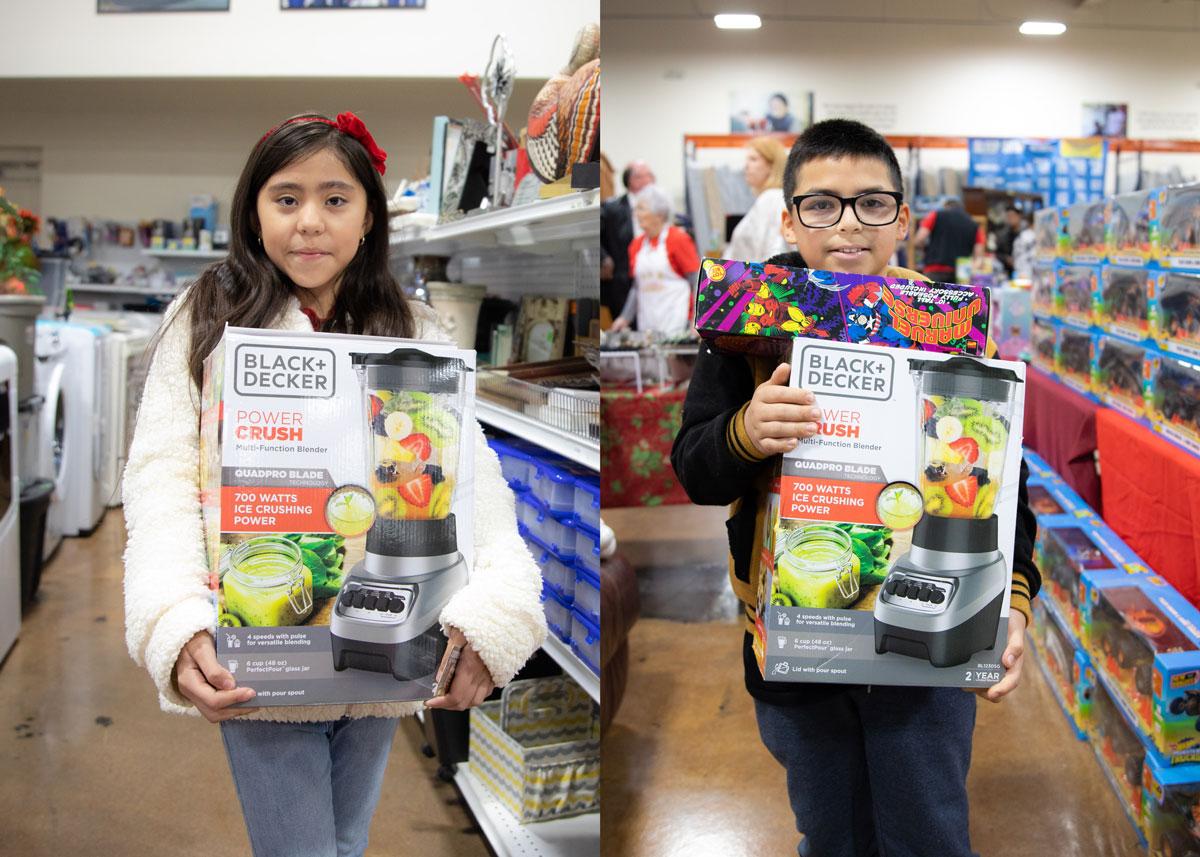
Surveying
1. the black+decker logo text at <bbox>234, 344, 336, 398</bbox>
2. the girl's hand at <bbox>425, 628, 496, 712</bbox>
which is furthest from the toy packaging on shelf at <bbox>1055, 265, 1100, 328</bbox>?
the black+decker logo text at <bbox>234, 344, 336, 398</bbox>

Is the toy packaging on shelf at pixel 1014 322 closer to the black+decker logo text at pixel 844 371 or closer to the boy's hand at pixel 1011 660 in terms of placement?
the boy's hand at pixel 1011 660

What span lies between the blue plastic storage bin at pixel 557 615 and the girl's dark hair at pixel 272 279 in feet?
2.75

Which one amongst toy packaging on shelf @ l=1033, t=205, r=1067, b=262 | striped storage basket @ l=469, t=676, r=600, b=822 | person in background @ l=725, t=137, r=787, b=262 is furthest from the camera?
person in background @ l=725, t=137, r=787, b=262

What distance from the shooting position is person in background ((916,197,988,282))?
7.08m

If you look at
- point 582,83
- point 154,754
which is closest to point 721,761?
point 154,754

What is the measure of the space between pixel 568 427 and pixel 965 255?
6.08 metres

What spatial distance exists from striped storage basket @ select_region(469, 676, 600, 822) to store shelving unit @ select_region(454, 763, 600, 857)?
0.06 ft

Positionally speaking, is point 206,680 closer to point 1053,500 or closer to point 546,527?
A: point 546,527

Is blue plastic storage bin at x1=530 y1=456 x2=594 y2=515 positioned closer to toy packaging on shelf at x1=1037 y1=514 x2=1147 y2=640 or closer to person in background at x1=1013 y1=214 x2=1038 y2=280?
toy packaging on shelf at x1=1037 y1=514 x2=1147 y2=640

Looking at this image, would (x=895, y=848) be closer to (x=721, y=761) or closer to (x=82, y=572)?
(x=721, y=761)

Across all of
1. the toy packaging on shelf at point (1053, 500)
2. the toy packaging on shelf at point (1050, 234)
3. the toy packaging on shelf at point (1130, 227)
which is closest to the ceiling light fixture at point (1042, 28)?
the toy packaging on shelf at point (1050, 234)

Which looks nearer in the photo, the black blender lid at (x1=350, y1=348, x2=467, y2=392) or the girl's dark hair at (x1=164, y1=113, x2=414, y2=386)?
the black blender lid at (x1=350, y1=348, x2=467, y2=392)

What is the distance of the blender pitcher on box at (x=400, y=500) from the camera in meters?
1.02

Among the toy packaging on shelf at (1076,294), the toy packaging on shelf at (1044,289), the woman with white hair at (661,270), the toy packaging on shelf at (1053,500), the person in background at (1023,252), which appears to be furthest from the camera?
the person in background at (1023,252)
